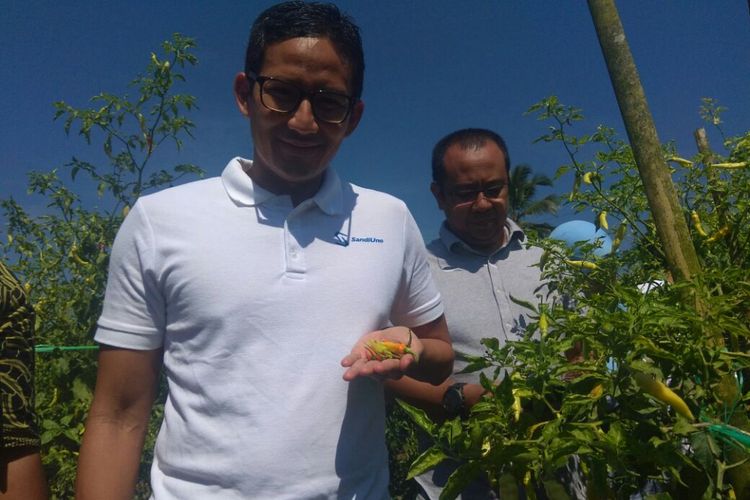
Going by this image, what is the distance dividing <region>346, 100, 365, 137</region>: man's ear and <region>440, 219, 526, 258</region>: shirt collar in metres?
1.10

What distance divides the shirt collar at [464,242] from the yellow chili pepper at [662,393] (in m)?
1.71

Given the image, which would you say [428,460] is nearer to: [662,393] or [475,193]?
[662,393]

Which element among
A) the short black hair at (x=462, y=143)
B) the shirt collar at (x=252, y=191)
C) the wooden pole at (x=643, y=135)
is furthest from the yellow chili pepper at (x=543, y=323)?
the short black hair at (x=462, y=143)

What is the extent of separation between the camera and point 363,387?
1.52 meters

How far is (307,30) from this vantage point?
152cm

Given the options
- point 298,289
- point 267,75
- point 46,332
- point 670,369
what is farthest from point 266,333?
point 46,332

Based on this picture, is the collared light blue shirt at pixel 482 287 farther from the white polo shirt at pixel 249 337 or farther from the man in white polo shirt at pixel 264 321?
the white polo shirt at pixel 249 337

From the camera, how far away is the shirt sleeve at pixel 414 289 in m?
1.74

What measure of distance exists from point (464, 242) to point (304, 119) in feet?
4.41

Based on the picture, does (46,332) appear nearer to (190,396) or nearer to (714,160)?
(190,396)

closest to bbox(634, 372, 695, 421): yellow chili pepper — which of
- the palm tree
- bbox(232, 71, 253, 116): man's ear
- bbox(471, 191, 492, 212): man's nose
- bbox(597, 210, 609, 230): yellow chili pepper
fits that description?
A: bbox(597, 210, 609, 230): yellow chili pepper

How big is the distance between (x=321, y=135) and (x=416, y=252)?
19.1 inches

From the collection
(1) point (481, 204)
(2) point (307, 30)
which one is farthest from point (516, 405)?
(1) point (481, 204)

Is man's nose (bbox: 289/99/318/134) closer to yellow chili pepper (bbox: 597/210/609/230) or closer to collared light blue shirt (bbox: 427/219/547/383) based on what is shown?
yellow chili pepper (bbox: 597/210/609/230)
